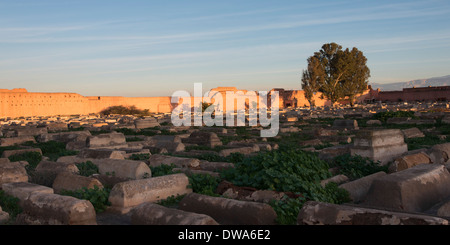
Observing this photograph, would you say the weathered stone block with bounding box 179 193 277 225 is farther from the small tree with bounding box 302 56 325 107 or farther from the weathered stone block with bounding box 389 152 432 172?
the small tree with bounding box 302 56 325 107

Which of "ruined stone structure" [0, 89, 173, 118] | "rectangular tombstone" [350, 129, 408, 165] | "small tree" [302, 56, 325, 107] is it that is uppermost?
"small tree" [302, 56, 325, 107]

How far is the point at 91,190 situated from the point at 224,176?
2186 mm

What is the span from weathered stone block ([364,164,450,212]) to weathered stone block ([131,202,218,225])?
2.50m

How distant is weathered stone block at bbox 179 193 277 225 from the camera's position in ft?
15.2

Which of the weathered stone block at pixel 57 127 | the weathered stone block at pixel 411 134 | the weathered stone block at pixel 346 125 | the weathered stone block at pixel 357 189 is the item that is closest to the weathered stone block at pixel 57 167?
the weathered stone block at pixel 357 189

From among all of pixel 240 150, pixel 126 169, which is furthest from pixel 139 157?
pixel 240 150

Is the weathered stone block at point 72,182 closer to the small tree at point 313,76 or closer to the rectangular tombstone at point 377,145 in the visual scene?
the rectangular tombstone at point 377,145

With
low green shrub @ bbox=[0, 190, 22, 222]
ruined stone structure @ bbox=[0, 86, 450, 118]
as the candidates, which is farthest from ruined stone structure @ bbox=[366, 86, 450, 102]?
low green shrub @ bbox=[0, 190, 22, 222]

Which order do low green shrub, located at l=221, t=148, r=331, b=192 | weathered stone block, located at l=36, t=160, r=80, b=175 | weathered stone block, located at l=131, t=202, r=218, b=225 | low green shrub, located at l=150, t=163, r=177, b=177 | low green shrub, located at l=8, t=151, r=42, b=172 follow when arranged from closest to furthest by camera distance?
weathered stone block, located at l=131, t=202, r=218, b=225
low green shrub, located at l=221, t=148, r=331, b=192
low green shrub, located at l=150, t=163, r=177, b=177
weathered stone block, located at l=36, t=160, r=80, b=175
low green shrub, located at l=8, t=151, r=42, b=172

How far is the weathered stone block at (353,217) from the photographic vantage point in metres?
3.85

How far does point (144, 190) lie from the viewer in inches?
232

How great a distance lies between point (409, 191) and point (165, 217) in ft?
10.6

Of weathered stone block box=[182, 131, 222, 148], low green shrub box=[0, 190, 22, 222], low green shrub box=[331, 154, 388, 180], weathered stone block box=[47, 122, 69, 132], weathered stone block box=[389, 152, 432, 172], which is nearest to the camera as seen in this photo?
low green shrub box=[0, 190, 22, 222]
